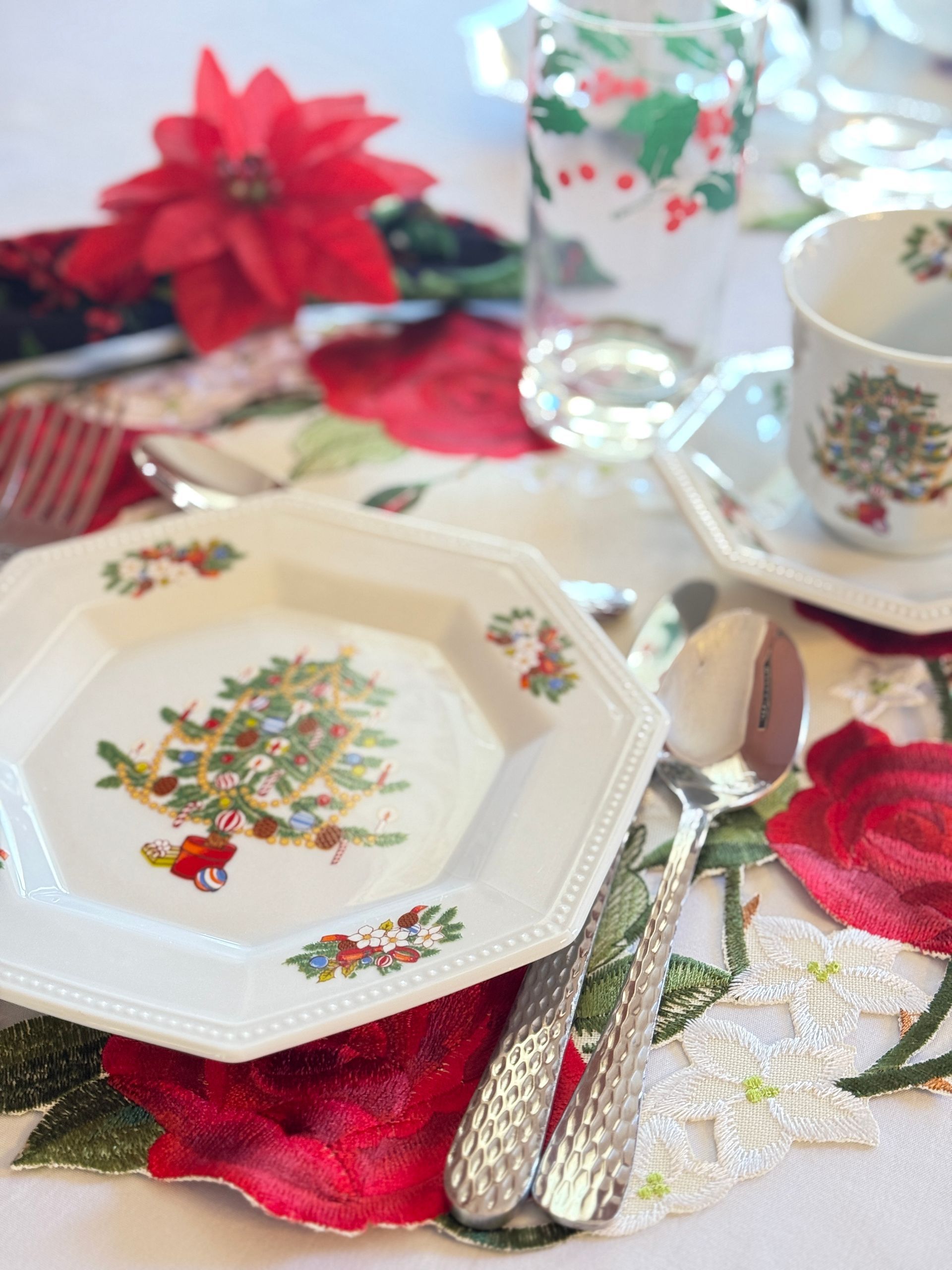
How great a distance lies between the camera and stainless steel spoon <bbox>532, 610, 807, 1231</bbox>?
1.13ft

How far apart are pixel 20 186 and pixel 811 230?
59 centimetres

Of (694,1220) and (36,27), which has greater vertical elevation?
(36,27)

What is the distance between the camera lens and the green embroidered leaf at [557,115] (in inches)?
23.7

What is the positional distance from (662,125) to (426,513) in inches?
9.2

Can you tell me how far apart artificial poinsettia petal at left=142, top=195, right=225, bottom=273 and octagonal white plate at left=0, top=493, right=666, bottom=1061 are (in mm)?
188

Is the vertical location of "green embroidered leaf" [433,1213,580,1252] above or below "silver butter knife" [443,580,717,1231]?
below

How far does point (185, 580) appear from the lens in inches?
21.2

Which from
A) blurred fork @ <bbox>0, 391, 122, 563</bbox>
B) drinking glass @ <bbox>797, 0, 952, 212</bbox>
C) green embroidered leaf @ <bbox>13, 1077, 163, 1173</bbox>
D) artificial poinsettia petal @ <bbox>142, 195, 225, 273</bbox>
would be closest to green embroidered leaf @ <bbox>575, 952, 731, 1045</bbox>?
green embroidered leaf @ <bbox>13, 1077, 163, 1173</bbox>

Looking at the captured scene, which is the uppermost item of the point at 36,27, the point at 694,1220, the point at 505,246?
the point at 36,27

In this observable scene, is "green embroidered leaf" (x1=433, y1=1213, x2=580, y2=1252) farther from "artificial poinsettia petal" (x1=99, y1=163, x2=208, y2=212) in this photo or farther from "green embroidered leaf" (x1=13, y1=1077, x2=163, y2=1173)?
"artificial poinsettia petal" (x1=99, y1=163, x2=208, y2=212)

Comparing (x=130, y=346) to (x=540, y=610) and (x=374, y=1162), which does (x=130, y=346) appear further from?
(x=374, y=1162)

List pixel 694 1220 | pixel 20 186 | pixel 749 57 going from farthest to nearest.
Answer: pixel 20 186
pixel 749 57
pixel 694 1220

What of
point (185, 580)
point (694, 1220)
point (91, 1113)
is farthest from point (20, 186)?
point (694, 1220)

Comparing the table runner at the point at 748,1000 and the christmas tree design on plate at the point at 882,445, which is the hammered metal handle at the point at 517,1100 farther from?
the christmas tree design on plate at the point at 882,445
